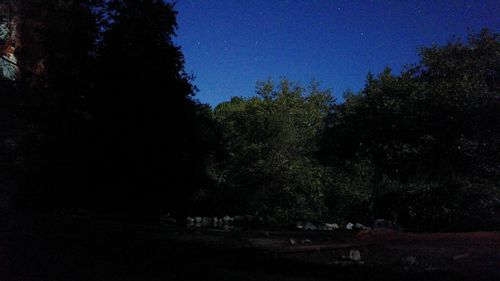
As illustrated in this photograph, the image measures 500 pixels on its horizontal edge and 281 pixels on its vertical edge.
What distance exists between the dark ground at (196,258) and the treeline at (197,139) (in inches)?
235

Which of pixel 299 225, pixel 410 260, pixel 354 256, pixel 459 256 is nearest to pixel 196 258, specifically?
pixel 354 256

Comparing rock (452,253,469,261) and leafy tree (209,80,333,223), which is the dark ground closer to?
rock (452,253,469,261)

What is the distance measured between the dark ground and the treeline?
5.97 metres

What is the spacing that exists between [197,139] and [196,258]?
950 centimetres

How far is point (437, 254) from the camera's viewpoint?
6.79 meters

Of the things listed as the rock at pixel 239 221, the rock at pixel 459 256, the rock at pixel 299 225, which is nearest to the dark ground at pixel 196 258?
the rock at pixel 459 256

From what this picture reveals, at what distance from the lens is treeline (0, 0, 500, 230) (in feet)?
44.1

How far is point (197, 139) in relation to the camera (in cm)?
1455

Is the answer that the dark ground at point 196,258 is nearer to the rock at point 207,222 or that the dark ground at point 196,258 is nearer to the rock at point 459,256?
the rock at point 459,256

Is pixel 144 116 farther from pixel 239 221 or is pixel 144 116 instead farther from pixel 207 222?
pixel 239 221

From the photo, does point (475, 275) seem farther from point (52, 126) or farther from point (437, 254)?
point (52, 126)

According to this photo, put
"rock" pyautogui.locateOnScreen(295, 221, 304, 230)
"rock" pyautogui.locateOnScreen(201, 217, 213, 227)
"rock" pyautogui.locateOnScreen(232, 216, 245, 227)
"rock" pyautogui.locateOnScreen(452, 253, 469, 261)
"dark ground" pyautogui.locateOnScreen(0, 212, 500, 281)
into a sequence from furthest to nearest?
"rock" pyautogui.locateOnScreen(232, 216, 245, 227) → "rock" pyautogui.locateOnScreen(295, 221, 304, 230) → "rock" pyautogui.locateOnScreen(201, 217, 213, 227) → "rock" pyautogui.locateOnScreen(452, 253, 469, 261) → "dark ground" pyautogui.locateOnScreen(0, 212, 500, 281)

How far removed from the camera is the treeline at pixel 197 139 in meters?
13.4

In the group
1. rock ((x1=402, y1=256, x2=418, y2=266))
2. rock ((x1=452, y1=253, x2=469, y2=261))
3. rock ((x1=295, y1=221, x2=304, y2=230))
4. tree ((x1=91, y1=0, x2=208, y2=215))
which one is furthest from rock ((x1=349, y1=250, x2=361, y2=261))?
tree ((x1=91, y1=0, x2=208, y2=215))
